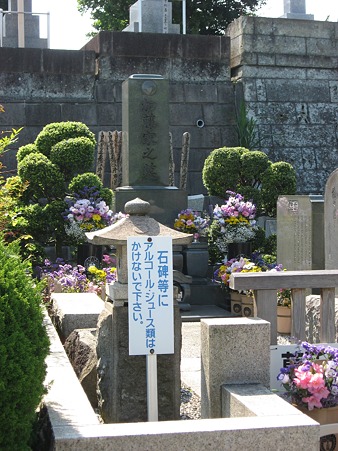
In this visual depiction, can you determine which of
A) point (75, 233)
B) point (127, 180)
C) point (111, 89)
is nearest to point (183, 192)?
point (127, 180)

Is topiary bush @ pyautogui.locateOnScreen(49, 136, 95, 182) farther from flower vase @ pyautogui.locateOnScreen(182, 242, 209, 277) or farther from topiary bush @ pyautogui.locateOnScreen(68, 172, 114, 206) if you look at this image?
flower vase @ pyautogui.locateOnScreen(182, 242, 209, 277)

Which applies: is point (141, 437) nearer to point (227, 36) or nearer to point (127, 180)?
point (127, 180)

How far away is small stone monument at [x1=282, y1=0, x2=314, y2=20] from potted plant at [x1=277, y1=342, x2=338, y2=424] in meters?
12.5

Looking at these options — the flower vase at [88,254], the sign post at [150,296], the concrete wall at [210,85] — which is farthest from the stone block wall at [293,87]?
the sign post at [150,296]

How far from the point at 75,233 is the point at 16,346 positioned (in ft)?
23.0

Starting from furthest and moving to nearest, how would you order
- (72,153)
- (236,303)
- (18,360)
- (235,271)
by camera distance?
(72,153) < (236,303) < (235,271) < (18,360)

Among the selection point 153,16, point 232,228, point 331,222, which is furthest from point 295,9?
point 331,222

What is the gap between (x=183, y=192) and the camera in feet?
34.8

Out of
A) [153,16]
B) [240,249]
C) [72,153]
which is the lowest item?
[240,249]

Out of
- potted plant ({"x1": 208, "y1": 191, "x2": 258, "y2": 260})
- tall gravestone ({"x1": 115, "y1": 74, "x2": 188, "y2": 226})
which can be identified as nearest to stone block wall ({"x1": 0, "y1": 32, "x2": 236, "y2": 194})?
tall gravestone ({"x1": 115, "y1": 74, "x2": 188, "y2": 226})

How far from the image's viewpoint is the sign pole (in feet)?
14.4

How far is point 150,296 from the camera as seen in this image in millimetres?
4332

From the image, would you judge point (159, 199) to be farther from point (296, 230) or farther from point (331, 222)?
point (331, 222)

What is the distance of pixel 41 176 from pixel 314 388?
700cm
